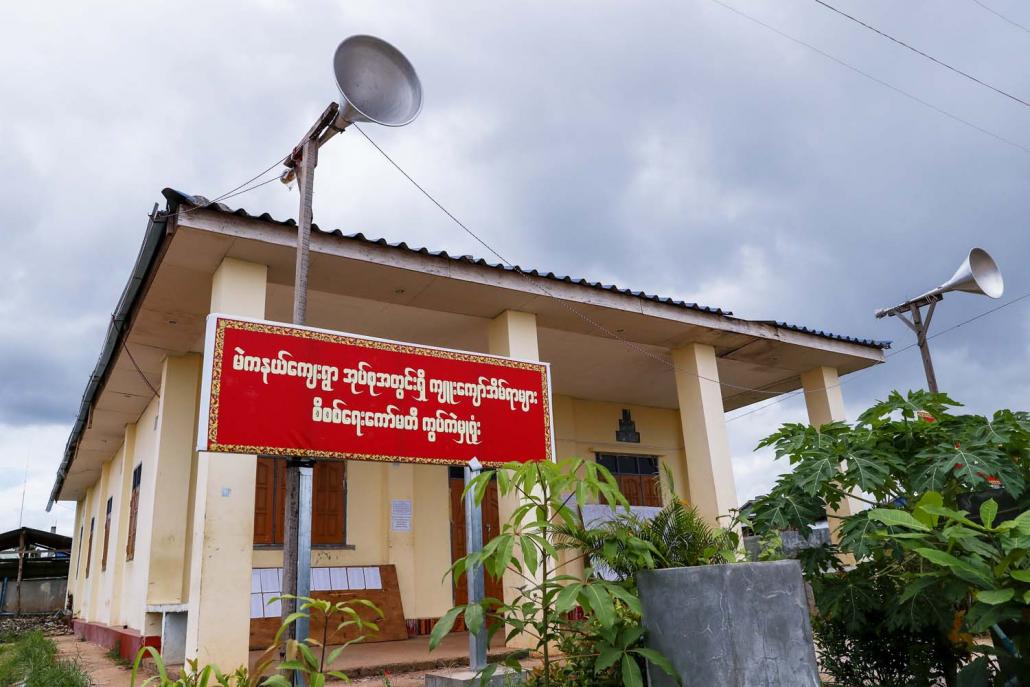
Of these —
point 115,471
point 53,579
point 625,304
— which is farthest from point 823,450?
point 53,579

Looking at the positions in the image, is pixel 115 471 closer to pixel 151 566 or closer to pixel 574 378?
pixel 151 566

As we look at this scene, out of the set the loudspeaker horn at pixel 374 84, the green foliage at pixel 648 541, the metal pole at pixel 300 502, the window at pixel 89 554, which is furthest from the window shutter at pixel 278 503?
the window at pixel 89 554

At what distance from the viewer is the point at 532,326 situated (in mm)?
8141

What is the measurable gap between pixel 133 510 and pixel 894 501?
9788mm

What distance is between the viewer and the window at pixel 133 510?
1002 centimetres

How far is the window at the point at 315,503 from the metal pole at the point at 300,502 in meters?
3.86

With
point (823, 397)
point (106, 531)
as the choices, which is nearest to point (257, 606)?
point (106, 531)

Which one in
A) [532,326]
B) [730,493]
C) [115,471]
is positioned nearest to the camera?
[532,326]

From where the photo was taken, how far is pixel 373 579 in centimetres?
933

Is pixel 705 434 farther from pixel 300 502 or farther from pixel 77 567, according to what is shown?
pixel 77 567

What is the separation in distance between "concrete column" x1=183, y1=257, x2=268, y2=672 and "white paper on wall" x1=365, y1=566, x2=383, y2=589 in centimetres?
355

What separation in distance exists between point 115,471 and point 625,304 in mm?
10878

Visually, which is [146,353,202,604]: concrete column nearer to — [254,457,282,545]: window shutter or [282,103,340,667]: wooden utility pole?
[254,457,282,545]: window shutter

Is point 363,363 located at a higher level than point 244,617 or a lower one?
higher
